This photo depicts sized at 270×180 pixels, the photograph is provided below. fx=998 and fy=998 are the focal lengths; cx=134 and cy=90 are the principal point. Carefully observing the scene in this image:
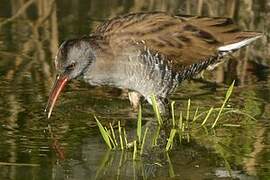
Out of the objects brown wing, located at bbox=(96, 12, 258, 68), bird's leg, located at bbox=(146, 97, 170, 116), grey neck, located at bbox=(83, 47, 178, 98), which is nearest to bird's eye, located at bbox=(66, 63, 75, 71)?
grey neck, located at bbox=(83, 47, 178, 98)

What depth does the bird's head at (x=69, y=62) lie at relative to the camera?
748 cm

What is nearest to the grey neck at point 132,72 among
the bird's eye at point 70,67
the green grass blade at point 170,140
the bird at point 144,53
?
the bird at point 144,53

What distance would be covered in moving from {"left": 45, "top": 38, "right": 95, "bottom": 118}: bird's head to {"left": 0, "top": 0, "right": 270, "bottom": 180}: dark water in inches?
10.2

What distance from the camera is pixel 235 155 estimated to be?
22.9 ft

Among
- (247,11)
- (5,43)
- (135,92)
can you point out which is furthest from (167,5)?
(135,92)

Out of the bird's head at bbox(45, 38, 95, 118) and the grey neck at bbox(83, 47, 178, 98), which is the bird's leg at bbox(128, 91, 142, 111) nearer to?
the grey neck at bbox(83, 47, 178, 98)

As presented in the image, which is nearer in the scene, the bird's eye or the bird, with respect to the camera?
the bird's eye

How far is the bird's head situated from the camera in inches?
295

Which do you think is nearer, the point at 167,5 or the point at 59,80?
the point at 59,80

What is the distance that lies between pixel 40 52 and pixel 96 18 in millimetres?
1915

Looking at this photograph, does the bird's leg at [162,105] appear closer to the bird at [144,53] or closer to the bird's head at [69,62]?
the bird at [144,53]

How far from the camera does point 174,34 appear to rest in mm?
8148

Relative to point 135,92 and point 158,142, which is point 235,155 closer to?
point 158,142

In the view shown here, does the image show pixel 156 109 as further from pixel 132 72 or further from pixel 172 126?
pixel 132 72
